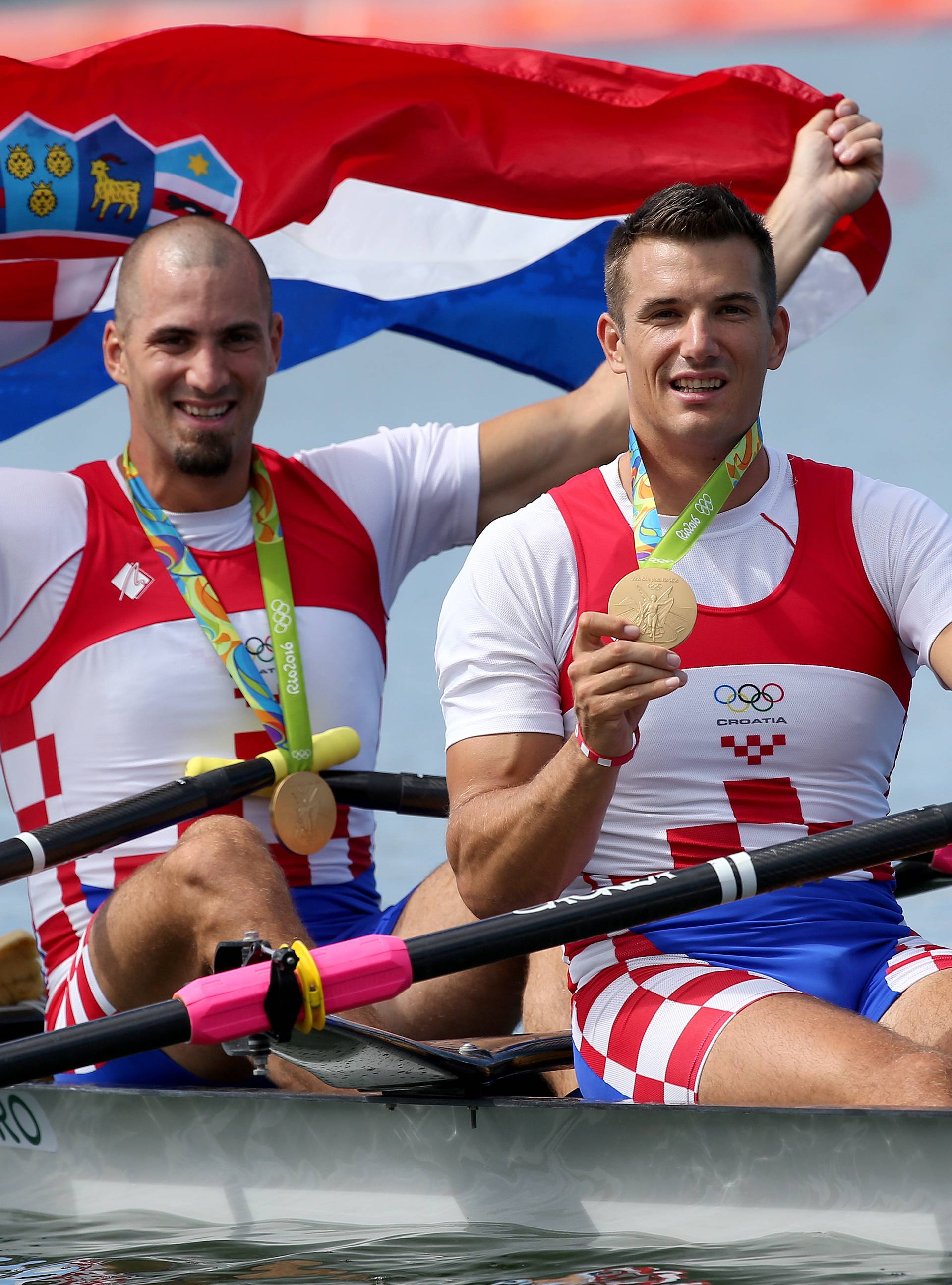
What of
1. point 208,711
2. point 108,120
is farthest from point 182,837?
point 108,120

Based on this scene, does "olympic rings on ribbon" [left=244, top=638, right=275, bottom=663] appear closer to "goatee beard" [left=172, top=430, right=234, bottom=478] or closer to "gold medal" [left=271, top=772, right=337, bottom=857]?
"gold medal" [left=271, top=772, right=337, bottom=857]

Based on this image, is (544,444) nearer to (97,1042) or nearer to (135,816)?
(135,816)

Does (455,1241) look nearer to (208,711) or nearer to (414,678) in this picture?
(208,711)

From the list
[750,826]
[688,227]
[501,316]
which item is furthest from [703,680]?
[501,316]

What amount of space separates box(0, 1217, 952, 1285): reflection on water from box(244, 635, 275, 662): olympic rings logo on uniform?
1179 mm

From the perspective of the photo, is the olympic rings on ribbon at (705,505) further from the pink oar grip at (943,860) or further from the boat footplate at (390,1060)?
the boat footplate at (390,1060)

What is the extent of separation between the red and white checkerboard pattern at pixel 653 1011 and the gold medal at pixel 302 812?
1.03 m

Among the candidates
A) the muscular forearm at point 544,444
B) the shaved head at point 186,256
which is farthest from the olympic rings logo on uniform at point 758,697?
the shaved head at point 186,256

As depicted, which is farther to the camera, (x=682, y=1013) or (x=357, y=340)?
(x=357, y=340)

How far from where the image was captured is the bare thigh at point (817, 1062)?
7.59 feet

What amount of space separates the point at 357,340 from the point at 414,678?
317 inches

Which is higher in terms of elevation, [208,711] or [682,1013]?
[208,711]

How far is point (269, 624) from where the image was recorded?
369 cm

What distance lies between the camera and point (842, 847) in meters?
2.44
